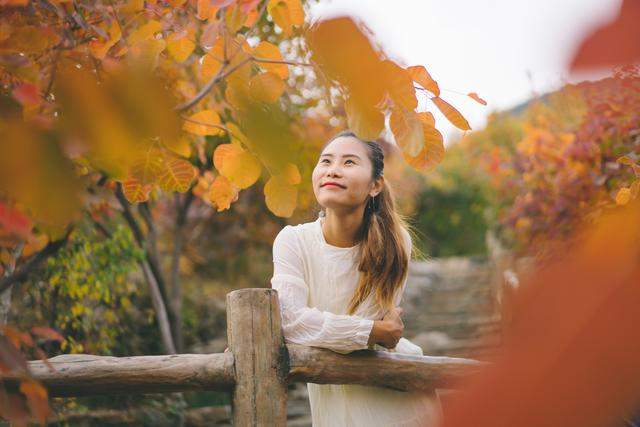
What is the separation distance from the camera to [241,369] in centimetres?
184

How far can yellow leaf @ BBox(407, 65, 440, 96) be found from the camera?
3.66 ft

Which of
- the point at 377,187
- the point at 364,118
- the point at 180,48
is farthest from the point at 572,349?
the point at 377,187

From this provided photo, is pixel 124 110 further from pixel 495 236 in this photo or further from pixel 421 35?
pixel 495 236

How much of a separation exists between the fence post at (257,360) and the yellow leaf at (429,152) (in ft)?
2.40

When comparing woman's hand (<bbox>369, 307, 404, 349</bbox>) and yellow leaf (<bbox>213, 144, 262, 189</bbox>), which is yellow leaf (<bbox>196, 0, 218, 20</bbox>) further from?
woman's hand (<bbox>369, 307, 404, 349</bbox>)

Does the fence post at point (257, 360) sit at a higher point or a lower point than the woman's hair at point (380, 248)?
lower

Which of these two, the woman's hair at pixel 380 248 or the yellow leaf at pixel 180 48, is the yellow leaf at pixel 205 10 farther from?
the woman's hair at pixel 380 248

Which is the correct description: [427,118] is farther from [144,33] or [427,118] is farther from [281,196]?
[144,33]

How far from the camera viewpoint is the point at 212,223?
23.1 ft

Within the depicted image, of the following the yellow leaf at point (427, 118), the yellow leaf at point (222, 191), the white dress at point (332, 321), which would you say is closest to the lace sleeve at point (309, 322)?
the white dress at point (332, 321)

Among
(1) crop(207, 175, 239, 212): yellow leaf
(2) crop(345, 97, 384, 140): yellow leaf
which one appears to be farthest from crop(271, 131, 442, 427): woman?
(2) crop(345, 97, 384, 140): yellow leaf

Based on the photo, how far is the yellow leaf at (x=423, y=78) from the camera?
1.12m

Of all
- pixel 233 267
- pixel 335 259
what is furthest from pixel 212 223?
pixel 335 259

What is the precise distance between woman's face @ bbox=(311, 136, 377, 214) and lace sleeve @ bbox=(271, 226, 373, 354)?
271 mm
